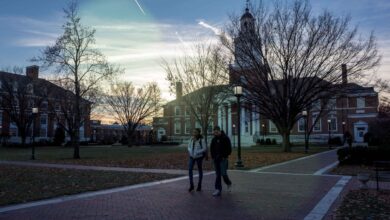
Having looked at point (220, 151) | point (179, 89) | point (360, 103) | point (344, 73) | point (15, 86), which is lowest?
point (220, 151)

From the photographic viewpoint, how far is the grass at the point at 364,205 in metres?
7.92

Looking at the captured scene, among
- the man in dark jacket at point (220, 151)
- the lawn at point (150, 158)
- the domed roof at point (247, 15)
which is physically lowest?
the lawn at point (150, 158)

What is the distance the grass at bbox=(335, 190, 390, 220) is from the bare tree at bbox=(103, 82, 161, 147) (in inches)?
2097

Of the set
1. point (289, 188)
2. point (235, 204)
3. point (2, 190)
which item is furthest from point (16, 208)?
point (289, 188)

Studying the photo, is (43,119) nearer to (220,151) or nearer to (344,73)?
(344,73)

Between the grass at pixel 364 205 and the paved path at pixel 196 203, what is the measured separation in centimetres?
41

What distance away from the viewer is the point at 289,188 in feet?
39.6

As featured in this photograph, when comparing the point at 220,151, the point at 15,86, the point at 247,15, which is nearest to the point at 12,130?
the point at 15,86

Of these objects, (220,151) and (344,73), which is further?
(344,73)

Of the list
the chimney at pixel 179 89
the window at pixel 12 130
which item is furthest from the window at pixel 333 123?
the window at pixel 12 130

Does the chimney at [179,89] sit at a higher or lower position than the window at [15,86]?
lower

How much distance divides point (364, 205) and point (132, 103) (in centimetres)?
5593

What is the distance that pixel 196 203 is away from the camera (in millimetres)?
9500

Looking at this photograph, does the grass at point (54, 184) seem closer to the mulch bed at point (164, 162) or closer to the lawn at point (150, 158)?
the mulch bed at point (164, 162)
